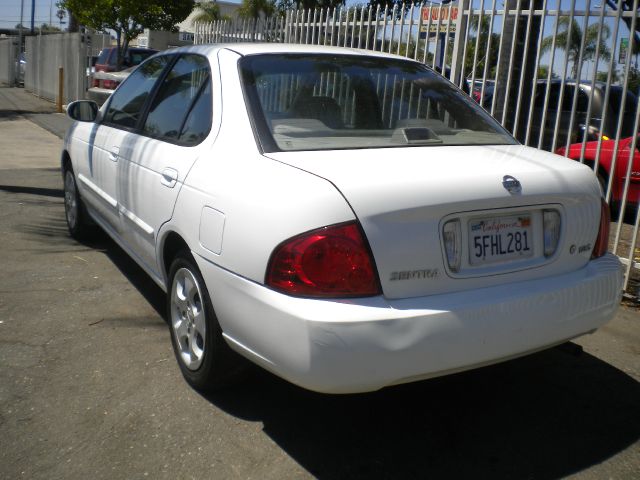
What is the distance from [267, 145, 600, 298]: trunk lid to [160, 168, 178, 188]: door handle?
0.69 meters

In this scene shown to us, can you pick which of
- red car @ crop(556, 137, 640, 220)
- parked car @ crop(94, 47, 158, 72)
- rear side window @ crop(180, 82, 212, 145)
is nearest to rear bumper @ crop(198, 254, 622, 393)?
rear side window @ crop(180, 82, 212, 145)

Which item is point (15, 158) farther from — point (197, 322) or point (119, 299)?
point (197, 322)

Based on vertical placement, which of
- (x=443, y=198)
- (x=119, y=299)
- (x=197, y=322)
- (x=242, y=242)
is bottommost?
(x=119, y=299)

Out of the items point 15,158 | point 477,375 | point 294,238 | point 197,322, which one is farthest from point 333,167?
point 15,158

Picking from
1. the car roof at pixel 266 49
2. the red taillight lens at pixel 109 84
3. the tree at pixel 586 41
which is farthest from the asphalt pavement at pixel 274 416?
the red taillight lens at pixel 109 84

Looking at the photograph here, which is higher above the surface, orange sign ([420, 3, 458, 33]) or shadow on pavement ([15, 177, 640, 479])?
orange sign ([420, 3, 458, 33])

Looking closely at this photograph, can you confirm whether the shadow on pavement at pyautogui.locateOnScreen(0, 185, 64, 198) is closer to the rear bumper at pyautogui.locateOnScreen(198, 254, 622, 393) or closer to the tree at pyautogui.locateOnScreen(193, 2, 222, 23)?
the rear bumper at pyautogui.locateOnScreen(198, 254, 622, 393)

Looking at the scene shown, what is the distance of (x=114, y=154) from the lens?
450cm

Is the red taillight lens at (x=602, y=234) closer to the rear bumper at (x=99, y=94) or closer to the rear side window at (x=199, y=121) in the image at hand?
the rear side window at (x=199, y=121)

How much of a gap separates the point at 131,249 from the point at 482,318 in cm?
→ 248

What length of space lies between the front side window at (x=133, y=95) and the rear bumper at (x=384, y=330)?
6.41 feet

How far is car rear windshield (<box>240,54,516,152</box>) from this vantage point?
3.24 meters

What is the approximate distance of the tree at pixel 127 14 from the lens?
61.7 ft

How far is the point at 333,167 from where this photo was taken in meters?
2.78
